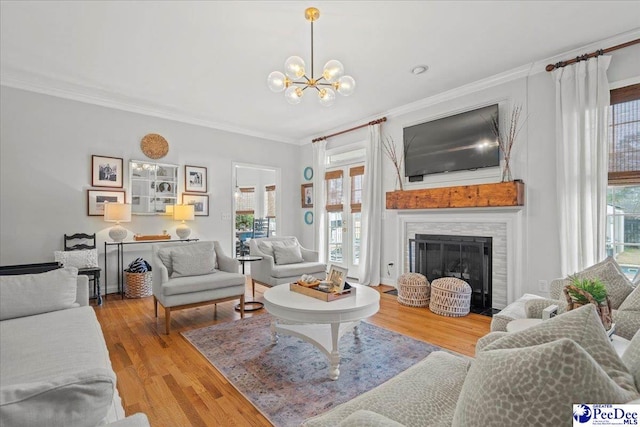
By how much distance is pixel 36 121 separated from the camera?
3.89m

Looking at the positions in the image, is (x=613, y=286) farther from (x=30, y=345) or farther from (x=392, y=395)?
(x=30, y=345)

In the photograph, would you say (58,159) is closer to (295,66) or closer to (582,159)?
(295,66)

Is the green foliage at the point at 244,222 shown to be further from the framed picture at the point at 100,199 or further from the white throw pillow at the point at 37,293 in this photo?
the white throw pillow at the point at 37,293

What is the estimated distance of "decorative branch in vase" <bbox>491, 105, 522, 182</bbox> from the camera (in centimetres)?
356

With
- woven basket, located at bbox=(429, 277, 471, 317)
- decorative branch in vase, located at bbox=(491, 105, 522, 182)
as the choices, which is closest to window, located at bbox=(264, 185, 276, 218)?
woven basket, located at bbox=(429, 277, 471, 317)

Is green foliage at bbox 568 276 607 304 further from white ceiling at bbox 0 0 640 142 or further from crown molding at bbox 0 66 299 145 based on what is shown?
crown molding at bbox 0 66 299 145

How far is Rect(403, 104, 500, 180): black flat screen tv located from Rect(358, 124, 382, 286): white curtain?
502mm

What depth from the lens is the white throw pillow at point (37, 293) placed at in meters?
1.96

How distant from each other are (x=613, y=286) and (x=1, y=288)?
401 centimetres

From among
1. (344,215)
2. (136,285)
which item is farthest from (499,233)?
(136,285)

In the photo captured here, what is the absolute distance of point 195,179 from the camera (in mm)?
5176

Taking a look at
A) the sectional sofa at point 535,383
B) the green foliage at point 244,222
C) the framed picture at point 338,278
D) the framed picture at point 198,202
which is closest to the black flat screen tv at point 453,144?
the framed picture at point 338,278

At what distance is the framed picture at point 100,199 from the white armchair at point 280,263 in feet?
6.50

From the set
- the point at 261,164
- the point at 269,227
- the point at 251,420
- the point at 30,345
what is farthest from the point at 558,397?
the point at 269,227
